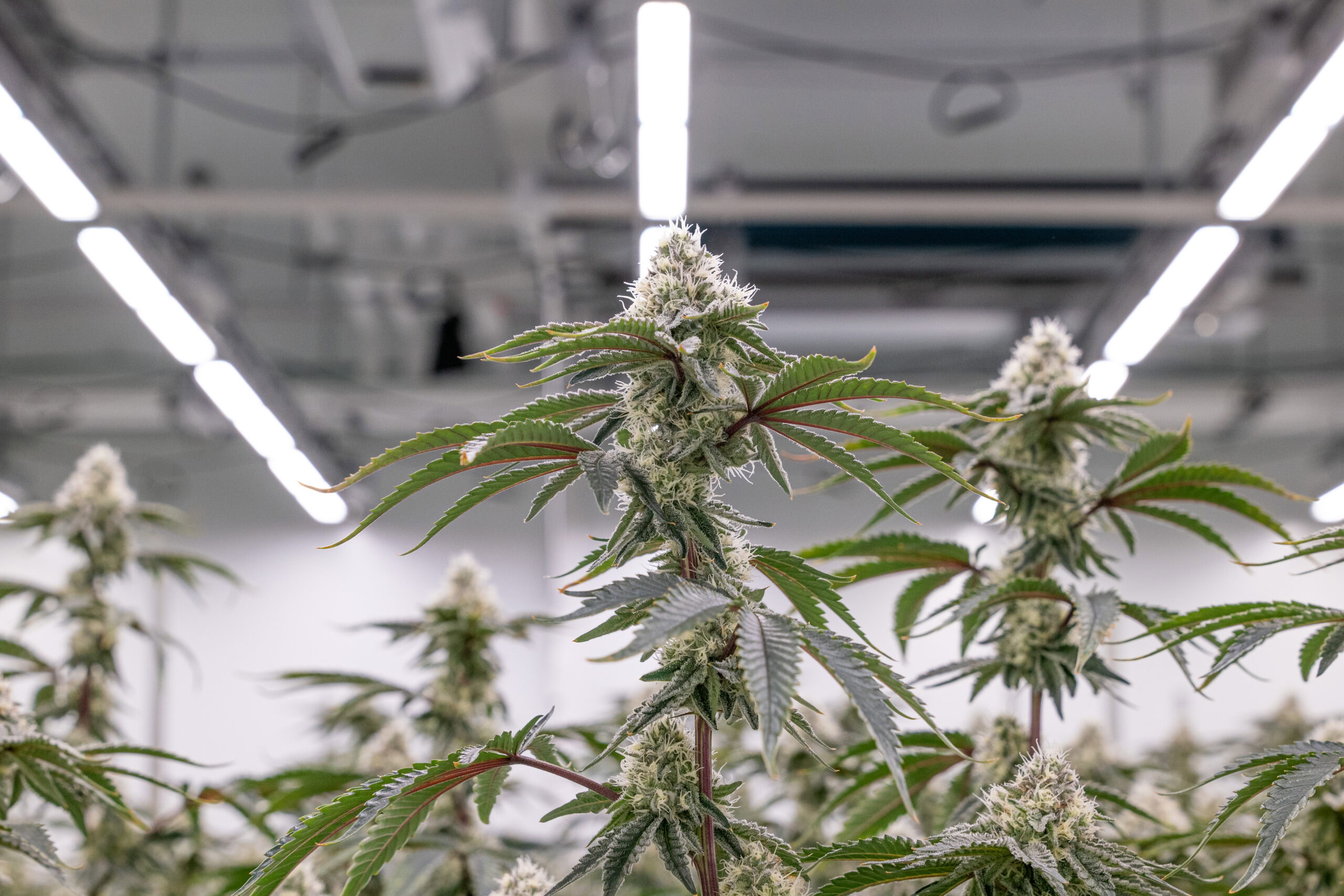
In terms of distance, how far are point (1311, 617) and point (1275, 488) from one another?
0.21 meters

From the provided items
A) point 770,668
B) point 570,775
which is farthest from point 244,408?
point 770,668

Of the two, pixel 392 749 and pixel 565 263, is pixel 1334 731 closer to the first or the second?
pixel 392 749

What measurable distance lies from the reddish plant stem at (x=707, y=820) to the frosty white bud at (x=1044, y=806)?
25 cm

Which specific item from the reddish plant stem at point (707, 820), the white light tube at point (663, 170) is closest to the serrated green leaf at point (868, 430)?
the reddish plant stem at point (707, 820)

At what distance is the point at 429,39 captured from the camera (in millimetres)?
3707

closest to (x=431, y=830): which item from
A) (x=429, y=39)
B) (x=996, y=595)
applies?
(x=996, y=595)

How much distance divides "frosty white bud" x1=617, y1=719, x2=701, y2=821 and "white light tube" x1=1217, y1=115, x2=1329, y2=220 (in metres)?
3.06

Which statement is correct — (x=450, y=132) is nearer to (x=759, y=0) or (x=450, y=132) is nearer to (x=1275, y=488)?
(x=759, y=0)

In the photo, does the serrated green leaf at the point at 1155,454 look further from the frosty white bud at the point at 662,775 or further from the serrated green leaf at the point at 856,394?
the frosty white bud at the point at 662,775

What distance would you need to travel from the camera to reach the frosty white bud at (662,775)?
845 millimetres

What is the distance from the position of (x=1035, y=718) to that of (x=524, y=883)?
0.57 metres

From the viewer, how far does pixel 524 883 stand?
37.0 inches

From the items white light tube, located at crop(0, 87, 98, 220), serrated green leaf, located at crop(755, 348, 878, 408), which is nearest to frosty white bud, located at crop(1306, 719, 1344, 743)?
serrated green leaf, located at crop(755, 348, 878, 408)

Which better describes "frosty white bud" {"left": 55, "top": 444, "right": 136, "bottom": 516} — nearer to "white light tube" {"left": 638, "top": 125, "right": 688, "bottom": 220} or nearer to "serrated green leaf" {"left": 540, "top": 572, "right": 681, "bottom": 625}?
"serrated green leaf" {"left": 540, "top": 572, "right": 681, "bottom": 625}
